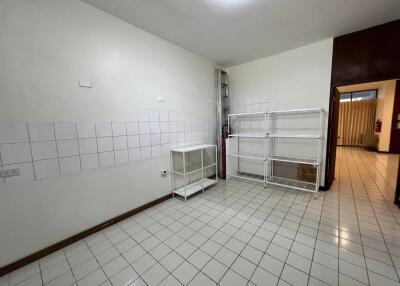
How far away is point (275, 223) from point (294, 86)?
2.29m

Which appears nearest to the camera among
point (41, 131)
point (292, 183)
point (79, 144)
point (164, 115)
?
point (41, 131)

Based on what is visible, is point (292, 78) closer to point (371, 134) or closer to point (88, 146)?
point (88, 146)

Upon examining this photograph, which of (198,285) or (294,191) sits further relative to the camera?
(294,191)

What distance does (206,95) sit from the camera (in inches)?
135

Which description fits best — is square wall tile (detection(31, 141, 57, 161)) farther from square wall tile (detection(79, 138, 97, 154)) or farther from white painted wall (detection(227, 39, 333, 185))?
white painted wall (detection(227, 39, 333, 185))

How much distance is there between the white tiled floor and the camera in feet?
4.38

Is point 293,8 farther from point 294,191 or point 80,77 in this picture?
point 294,191

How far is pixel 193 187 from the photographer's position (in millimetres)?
2934

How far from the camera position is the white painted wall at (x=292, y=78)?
268 cm

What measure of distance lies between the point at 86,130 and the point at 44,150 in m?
0.39

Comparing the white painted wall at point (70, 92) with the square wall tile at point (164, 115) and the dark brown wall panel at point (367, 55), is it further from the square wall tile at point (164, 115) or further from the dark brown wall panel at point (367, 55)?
the dark brown wall panel at point (367, 55)

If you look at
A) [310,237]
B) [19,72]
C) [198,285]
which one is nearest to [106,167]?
[19,72]

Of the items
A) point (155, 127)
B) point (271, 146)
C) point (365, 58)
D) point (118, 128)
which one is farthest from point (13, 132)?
point (365, 58)

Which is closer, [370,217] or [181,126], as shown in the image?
[370,217]
